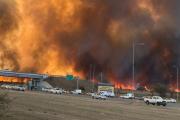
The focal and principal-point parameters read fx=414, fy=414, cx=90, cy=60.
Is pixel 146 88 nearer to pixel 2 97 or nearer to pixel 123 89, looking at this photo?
pixel 123 89

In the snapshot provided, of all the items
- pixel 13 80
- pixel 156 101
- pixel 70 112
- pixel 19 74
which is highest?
pixel 19 74

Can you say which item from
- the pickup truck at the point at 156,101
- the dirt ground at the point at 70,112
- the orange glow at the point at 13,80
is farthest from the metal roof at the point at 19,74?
the dirt ground at the point at 70,112

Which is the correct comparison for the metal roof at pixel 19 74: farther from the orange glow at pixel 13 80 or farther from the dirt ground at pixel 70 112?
the dirt ground at pixel 70 112

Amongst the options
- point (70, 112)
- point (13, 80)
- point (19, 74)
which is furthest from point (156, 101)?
point (13, 80)

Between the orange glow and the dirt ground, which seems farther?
the orange glow

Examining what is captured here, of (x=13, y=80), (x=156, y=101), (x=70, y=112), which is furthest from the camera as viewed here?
(x=13, y=80)

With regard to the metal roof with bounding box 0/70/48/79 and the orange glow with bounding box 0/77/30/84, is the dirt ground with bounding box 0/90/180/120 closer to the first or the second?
the metal roof with bounding box 0/70/48/79

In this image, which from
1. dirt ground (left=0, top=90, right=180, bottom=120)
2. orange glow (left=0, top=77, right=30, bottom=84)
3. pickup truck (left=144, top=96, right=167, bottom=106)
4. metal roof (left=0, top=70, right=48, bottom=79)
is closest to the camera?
dirt ground (left=0, top=90, right=180, bottom=120)

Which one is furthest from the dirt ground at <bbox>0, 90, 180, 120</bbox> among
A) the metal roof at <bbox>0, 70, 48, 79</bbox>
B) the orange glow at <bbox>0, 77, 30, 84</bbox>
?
the orange glow at <bbox>0, 77, 30, 84</bbox>

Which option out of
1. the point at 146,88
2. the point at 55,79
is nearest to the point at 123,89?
the point at 146,88

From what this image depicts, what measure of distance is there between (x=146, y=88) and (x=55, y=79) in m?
48.0

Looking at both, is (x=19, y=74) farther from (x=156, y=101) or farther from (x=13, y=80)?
(x=156, y=101)

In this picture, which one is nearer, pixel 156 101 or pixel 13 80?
pixel 156 101

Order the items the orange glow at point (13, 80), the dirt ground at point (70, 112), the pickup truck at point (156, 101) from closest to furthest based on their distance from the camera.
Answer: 1. the dirt ground at point (70, 112)
2. the pickup truck at point (156, 101)
3. the orange glow at point (13, 80)
